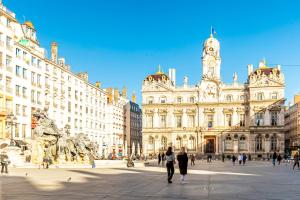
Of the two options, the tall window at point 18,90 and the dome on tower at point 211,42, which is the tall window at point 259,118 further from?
the tall window at point 18,90

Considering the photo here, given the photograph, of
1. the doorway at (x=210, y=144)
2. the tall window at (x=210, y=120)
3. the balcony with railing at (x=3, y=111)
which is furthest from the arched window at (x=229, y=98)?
the balcony with railing at (x=3, y=111)

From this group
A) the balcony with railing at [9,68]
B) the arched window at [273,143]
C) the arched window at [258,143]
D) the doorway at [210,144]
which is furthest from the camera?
the doorway at [210,144]

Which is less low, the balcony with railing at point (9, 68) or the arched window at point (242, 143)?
the balcony with railing at point (9, 68)

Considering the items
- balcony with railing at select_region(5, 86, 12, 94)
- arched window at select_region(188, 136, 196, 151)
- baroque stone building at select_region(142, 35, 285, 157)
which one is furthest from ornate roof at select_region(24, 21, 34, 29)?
arched window at select_region(188, 136, 196, 151)

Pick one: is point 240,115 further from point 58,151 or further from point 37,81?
point 58,151

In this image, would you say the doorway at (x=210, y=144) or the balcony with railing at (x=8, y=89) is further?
the doorway at (x=210, y=144)

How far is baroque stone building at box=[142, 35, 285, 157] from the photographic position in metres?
93.6

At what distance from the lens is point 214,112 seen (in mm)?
97562

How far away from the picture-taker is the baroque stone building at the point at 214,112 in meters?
93.6

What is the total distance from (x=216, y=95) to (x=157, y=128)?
15.8 m

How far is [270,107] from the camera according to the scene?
9344 centimetres

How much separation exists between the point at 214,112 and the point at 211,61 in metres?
11.9

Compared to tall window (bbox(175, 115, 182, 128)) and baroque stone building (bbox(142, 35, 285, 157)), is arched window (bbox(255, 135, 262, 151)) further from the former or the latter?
tall window (bbox(175, 115, 182, 128))

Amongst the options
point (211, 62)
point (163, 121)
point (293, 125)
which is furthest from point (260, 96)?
point (293, 125)
